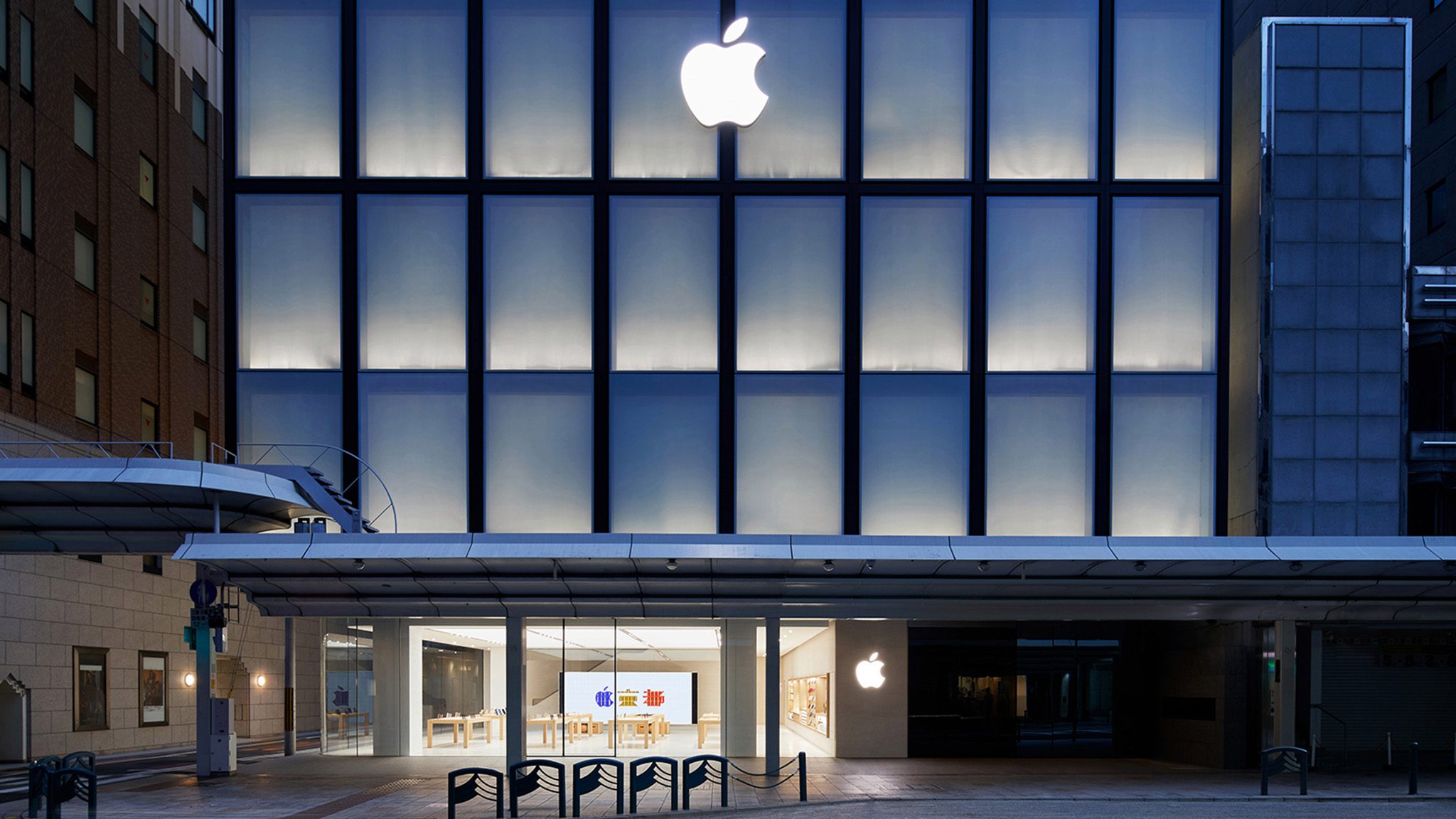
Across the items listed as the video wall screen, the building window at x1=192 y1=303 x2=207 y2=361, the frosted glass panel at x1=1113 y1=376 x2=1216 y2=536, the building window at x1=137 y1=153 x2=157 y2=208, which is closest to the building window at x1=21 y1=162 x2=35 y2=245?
the building window at x1=137 y1=153 x2=157 y2=208

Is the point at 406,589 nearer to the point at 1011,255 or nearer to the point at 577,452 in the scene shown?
the point at 577,452

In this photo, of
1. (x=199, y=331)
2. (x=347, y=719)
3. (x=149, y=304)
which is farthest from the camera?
(x=199, y=331)

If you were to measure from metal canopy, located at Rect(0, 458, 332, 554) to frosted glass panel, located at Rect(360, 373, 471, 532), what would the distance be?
2035 millimetres

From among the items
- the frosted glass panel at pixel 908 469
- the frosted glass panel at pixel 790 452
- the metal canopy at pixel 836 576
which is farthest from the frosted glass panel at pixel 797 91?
the metal canopy at pixel 836 576

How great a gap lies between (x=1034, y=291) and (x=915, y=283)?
2.38m

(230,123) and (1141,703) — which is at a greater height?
(230,123)

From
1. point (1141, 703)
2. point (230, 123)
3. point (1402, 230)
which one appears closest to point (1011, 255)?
point (1402, 230)

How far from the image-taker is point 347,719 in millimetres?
28750

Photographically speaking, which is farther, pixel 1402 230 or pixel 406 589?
pixel 1402 230

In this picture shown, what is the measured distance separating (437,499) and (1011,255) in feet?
40.2

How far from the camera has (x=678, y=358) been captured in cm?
2436

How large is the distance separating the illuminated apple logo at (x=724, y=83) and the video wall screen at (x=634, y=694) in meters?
11.5

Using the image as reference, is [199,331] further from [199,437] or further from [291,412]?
[291,412]

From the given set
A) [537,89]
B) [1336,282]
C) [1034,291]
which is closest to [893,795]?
[1034,291]
